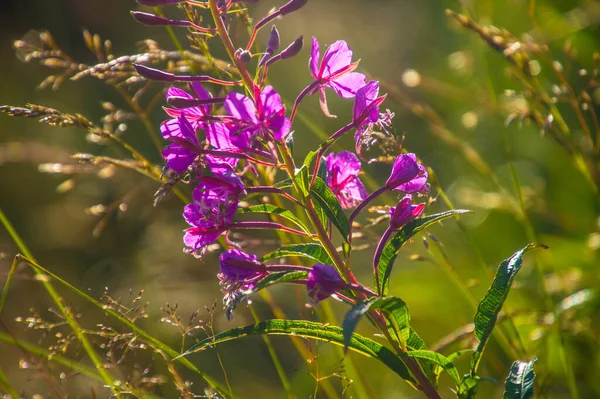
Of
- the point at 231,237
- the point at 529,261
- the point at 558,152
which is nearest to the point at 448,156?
the point at 558,152

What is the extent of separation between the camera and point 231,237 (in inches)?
64.0

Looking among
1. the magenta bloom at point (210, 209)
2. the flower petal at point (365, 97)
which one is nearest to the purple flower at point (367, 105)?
the flower petal at point (365, 97)

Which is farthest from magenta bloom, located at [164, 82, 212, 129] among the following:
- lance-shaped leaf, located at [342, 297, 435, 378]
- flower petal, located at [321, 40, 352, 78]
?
lance-shaped leaf, located at [342, 297, 435, 378]

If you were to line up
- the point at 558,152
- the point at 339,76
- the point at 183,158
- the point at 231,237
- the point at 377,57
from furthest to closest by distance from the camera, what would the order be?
the point at 377,57 < the point at 558,152 < the point at 231,237 < the point at 339,76 < the point at 183,158

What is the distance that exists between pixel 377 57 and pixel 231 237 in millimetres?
4218

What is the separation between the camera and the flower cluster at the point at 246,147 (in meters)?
1.12

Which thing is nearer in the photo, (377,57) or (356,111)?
(356,111)

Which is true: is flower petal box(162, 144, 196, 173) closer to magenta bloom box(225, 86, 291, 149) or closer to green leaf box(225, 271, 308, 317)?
Answer: magenta bloom box(225, 86, 291, 149)

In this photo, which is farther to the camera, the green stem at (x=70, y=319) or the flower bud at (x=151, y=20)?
the green stem at (x=70, y=319)

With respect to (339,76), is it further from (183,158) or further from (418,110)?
(418,110)

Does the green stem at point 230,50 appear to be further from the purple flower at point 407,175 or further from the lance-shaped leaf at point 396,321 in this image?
the lance-shaped leaf at point 396,321

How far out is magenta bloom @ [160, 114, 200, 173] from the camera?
1.15 metres

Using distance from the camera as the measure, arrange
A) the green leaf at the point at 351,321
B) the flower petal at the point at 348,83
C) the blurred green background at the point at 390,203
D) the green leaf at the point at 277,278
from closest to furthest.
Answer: the green leaf at the point at 351,321 < the green leaf at the point at 277,278 < the flower petal at the point at 348,83 < the blurred green background at the point at 390,203

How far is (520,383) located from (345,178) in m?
0.53
